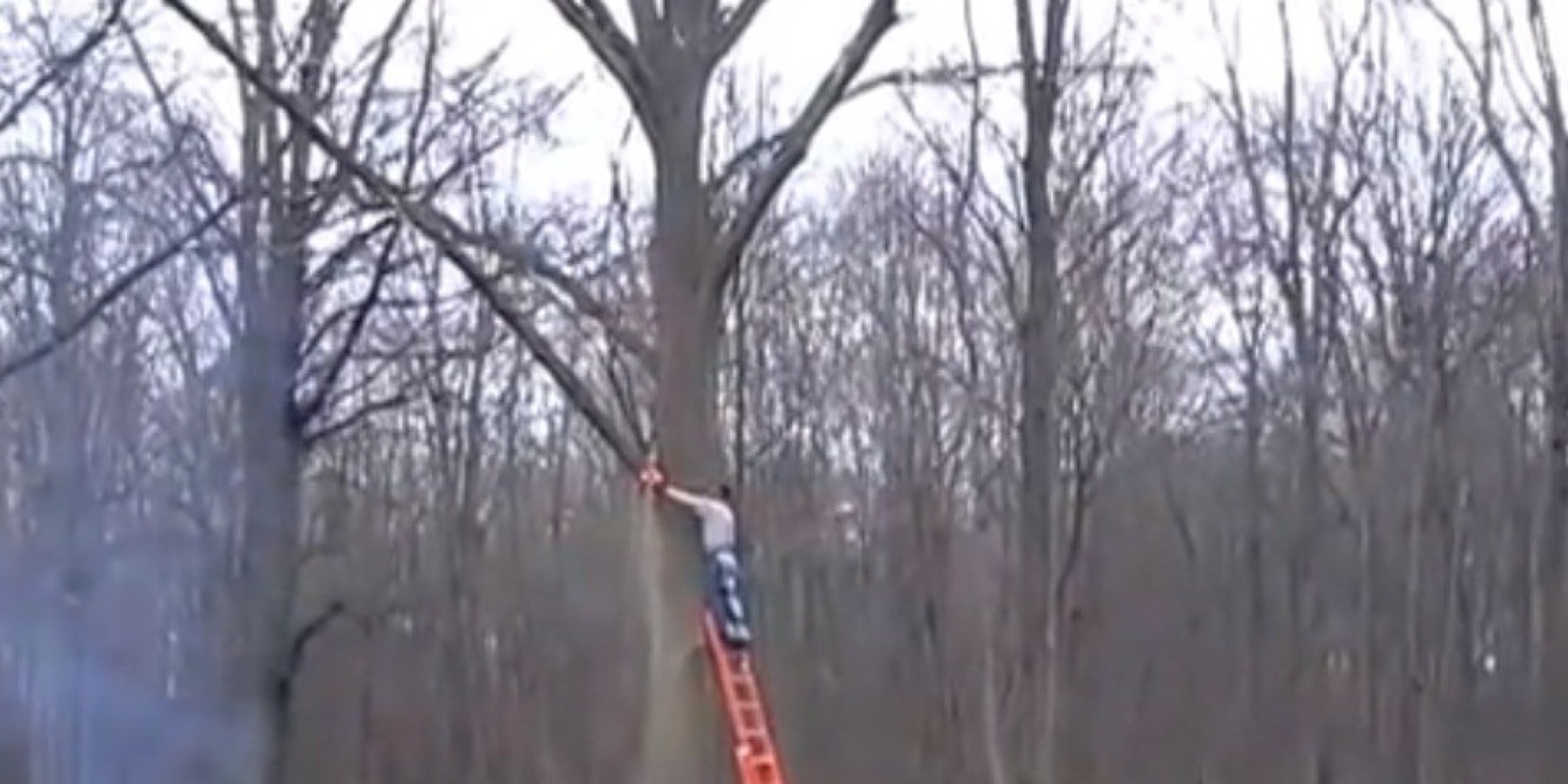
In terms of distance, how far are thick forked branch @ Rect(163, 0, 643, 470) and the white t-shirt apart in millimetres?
315

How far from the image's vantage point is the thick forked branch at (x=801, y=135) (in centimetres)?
676

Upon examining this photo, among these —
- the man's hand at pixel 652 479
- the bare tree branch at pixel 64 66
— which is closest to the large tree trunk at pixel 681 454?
the man's hand at pixel 652 479

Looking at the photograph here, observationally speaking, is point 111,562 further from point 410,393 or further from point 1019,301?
point 1019,301

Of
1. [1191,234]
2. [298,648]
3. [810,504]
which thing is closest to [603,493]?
[810,504]

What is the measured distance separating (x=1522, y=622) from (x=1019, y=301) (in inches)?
557

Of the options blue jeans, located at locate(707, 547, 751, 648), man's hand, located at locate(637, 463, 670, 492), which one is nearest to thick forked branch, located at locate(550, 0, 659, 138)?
man's hand, located at locate(637, 463, 670, 492)

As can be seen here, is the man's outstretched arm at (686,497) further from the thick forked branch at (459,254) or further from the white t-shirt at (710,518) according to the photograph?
the thick forked branch at (459,254)

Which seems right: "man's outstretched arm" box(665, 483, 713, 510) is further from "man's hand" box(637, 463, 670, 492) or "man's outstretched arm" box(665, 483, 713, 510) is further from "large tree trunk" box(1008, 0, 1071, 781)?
"large tree trunk" box(1008, 0, 1071, 781)

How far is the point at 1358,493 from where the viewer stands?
26.0 meters

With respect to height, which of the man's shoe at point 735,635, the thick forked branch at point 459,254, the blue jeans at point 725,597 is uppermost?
the thick forked branch at point 459,254

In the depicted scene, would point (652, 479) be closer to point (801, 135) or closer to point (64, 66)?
point (801, 135)

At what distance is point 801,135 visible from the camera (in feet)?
22.6

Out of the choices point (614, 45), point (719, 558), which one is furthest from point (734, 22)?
point (719, 558)

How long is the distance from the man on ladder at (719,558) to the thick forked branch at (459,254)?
0.98ft
